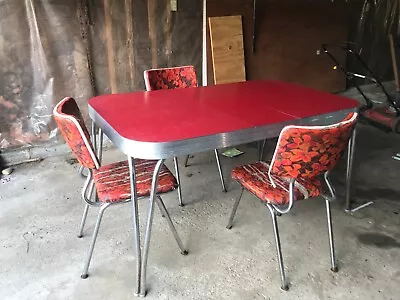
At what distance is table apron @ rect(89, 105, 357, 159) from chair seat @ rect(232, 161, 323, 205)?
27 cm

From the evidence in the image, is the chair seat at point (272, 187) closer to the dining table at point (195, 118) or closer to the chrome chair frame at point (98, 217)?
the dining table at point (195, 118)

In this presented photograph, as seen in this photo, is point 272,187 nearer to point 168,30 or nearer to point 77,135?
point 77,135

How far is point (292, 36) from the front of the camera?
15.4 feet

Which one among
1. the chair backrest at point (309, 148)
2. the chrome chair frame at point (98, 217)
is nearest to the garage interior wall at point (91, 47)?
Answer: the chrome chair frame at point (98, 217)

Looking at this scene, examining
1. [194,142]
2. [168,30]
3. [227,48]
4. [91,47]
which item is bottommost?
[194,142]

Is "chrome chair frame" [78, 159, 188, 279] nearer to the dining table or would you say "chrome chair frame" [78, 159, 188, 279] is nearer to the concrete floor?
the concrete floor

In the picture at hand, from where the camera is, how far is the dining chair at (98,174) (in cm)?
162

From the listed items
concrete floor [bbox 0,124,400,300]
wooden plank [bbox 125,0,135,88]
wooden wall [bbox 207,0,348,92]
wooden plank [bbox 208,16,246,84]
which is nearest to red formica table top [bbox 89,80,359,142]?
concrete floor [bbox 0,124,400,300]

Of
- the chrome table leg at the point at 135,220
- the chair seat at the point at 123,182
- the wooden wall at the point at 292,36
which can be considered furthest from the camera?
the wooden wall at the point at 292,36

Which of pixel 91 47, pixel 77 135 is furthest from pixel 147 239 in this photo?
pixel 91 47

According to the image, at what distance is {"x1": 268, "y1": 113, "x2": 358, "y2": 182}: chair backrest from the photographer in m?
1.57

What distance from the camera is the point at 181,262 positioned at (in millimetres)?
2074

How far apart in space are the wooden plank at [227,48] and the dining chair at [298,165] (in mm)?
2246

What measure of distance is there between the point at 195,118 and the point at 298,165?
1.82 feet
